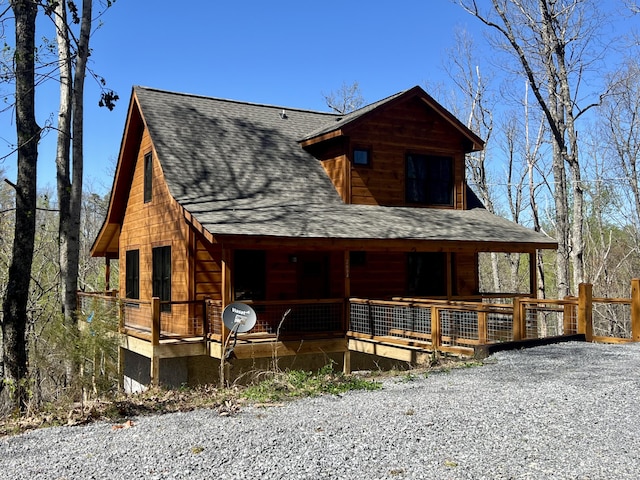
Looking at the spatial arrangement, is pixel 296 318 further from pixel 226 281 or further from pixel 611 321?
pixel 611 321

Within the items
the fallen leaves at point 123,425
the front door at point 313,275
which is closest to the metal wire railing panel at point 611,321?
the front door at point 313,275

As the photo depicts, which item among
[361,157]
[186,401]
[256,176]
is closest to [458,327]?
[186,401]

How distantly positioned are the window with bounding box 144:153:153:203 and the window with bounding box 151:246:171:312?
1.61 m

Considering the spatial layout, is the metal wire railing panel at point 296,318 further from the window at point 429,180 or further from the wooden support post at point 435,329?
the window at point 429,180

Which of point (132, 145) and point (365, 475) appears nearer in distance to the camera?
point (365, 475)

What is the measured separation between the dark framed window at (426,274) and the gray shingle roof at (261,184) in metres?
1.24

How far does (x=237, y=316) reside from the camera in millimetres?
10781

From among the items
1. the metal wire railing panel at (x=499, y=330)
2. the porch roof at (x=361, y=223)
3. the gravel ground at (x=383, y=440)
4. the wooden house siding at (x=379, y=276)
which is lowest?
the gravel ground at (x=383, y=440)

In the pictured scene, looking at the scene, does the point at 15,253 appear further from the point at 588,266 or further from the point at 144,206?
the point at 588,266

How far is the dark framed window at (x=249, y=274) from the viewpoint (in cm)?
1507

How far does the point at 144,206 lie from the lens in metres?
17.7

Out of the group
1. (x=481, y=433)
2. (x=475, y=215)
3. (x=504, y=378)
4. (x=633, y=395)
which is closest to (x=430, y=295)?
(x=475, y=215)

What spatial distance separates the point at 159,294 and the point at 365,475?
489 inches

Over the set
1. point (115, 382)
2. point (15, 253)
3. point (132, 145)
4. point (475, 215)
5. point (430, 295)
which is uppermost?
point (132, 145)
